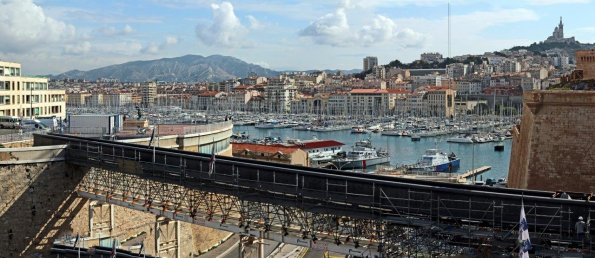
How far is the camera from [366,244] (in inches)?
516

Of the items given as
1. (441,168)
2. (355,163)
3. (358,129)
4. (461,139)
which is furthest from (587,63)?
(358,129)

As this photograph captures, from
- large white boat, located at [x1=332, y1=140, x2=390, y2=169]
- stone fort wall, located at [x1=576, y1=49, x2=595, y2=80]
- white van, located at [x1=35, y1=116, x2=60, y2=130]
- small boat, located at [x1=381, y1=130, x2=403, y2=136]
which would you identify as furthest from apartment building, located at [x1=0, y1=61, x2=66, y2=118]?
small boat, located at [x1=381, y1=130, x2=403, y2=136]

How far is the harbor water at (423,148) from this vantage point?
55500 millimetres

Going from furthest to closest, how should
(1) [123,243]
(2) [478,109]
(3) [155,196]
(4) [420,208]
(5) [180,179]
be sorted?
(2) [478,109], (1) [123,243], (3) [155,196], (5) [180,179], (4) [420,208]

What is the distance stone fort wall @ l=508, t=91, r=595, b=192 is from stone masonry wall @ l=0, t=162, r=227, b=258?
10.7m

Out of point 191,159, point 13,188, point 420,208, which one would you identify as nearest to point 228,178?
point 191,159

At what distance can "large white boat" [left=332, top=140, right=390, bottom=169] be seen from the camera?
52.3 m

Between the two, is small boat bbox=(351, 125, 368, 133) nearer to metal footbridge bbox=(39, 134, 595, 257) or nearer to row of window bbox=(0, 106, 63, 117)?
row of window bbox=(0, 106, 63, 117)

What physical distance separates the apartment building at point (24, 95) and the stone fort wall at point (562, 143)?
31617mm

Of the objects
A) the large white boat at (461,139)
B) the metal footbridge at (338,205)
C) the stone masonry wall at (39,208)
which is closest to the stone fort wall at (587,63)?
the metal footbridge at (338,205)

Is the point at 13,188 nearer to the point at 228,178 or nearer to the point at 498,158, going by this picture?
the point at 228,178

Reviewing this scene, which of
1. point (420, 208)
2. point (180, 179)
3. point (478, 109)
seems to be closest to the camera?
point (420, 208)

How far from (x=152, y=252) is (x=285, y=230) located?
7.68 metres

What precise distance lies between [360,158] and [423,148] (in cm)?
1729
